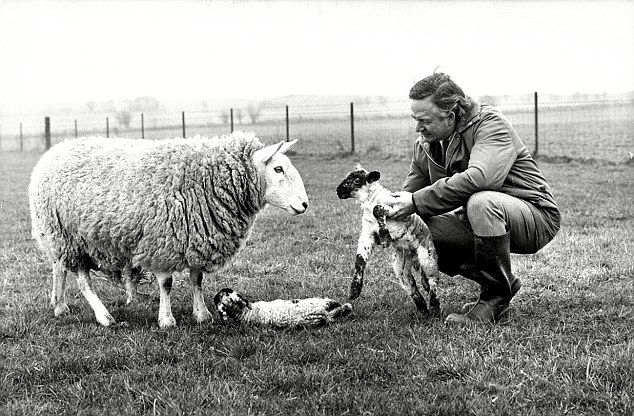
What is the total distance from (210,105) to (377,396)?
54443 millimetres

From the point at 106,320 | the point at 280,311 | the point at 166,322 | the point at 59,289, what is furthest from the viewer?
the point at 59,289

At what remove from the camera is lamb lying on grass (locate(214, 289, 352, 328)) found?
4.28 meters

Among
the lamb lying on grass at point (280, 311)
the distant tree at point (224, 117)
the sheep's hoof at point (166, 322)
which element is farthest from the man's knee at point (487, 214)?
the distant tree at point (224, 117)

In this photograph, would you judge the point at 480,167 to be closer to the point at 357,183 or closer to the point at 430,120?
the point at 430,120

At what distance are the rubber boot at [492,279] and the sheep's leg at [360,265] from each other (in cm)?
69

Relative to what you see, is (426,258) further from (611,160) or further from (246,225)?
(611,160)

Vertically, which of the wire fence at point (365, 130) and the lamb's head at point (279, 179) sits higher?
the wire fence at point (365, 130)

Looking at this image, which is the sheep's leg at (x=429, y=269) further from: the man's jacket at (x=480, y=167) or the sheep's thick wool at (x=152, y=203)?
the sheep's thick wool at (x=152, y=203)

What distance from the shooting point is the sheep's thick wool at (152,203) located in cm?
457

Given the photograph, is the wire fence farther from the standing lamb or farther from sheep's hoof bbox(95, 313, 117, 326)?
sheep's hoof bbox(95, 313, 117, 326)

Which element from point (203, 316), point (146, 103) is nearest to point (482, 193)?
point (203, 316)

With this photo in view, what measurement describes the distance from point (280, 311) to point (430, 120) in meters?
1.71

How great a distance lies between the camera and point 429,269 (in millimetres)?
4199

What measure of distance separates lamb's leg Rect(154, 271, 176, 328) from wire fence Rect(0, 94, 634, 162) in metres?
11.1
